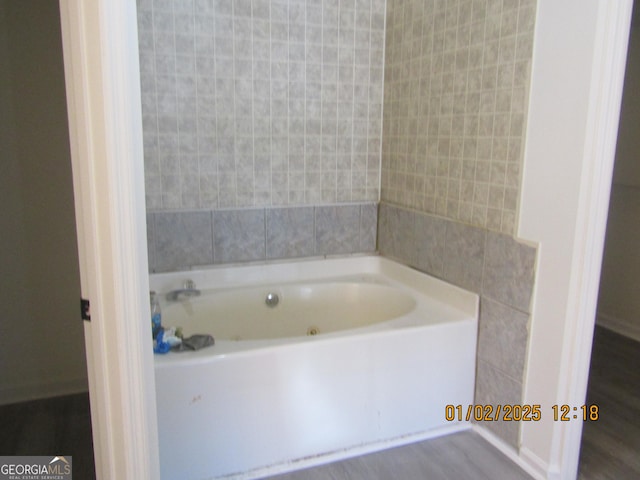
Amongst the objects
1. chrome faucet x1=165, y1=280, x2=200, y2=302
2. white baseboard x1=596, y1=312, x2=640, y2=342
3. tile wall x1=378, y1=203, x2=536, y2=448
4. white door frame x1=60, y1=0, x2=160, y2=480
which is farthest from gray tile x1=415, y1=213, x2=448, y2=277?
white baseboard x1=596, y1=312, x2=640, y2=342

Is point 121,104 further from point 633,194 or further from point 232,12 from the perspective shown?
point 633,194

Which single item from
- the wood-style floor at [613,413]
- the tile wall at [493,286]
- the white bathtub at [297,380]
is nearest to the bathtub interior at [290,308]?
the white bathtub at [297,380]

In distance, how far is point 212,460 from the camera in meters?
2.09

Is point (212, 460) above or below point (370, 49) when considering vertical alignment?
below

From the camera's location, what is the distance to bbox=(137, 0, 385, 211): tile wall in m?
2.64

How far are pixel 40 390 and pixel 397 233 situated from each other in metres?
2.03

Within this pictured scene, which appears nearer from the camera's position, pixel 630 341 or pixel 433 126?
pixel 433 126

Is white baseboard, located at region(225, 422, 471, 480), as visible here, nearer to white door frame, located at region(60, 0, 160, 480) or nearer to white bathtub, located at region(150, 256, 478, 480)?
white bathtub, located at region(150, 256, 478, 480)

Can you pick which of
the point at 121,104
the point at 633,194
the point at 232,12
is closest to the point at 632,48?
the point at 633,194

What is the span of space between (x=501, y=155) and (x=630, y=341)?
2.06 meters

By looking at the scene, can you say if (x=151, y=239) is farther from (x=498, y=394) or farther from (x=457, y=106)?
(x=498, y=394)

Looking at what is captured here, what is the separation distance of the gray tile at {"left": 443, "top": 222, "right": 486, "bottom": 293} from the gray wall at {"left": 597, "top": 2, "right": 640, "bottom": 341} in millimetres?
1737

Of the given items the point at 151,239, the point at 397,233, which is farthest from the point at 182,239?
the point at 397,233

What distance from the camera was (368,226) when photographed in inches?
126
